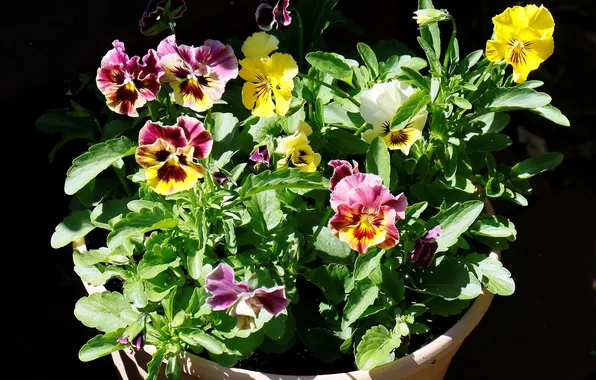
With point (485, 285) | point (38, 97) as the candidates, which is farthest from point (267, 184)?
point (38, 97)

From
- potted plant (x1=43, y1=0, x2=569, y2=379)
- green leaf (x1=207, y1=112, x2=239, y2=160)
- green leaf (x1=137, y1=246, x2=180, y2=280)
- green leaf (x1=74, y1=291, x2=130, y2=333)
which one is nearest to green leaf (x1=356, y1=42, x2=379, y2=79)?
potted plant (x1=43, y1=0, x2=569, y2=379)

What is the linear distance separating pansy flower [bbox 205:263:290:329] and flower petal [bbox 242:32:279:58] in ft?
1.21

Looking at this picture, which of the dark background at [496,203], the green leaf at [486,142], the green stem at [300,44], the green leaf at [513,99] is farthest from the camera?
the dark background at [496,203]

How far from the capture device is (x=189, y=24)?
5.93ft

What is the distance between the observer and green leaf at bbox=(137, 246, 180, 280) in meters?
1.21

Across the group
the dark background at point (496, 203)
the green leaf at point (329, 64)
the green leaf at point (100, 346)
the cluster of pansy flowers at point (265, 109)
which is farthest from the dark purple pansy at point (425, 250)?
the dark background at point (496, 203)

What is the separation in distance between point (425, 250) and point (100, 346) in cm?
48

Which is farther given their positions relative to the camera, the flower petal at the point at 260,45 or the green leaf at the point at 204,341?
the flower petal at the point at 260,45

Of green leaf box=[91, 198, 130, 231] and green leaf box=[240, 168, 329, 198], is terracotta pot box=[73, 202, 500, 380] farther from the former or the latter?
green leaf box=[240, 168, 329, 198]

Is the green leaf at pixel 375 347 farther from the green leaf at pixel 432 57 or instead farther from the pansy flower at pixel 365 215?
the green leaf at pixel 432 57

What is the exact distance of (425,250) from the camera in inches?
47.5

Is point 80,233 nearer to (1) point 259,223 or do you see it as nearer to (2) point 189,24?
(1) point 259,223

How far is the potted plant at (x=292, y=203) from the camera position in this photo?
1161mm

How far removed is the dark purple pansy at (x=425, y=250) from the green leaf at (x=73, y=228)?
532 mm
